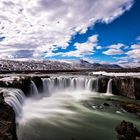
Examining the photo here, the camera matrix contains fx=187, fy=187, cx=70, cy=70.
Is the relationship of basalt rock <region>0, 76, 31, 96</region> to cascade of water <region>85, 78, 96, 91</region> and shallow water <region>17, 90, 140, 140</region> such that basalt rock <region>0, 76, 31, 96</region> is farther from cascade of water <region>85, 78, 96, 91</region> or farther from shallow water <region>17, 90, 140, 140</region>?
cascade of water <region>85, 78, 96, 91</region>

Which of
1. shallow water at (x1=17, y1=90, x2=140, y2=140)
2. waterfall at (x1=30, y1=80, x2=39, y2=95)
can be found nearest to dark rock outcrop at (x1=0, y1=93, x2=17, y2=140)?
shallow water at (x1=17, y1=90, x2=140, y2=140)

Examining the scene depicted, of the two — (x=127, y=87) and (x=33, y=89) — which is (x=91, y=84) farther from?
(x=33, y=89)

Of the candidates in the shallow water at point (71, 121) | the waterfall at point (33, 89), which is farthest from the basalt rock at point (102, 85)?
the waterfall at point (33, 89)

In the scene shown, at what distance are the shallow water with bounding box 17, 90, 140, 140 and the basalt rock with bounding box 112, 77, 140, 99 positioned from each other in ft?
27.0

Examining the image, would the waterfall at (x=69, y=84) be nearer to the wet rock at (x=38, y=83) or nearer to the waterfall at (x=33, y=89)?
the wet rock at (x=38, y=83)

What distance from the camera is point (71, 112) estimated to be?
26.1 metres

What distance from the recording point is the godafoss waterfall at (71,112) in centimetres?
1864

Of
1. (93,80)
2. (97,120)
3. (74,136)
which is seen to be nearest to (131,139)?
(74,136)

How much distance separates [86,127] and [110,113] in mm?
6338

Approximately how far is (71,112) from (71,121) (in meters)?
3.82

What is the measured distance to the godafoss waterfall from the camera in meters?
18.6

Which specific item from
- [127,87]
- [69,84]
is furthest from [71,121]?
A: [69,84]

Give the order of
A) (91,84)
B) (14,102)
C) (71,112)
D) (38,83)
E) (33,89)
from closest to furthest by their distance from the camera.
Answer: (14,102)
(71,112)
(33,89)
(38,83)
(91,84)

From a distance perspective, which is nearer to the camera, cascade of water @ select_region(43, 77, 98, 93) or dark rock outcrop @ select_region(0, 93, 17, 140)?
dark rock outcrop @ select_region(0, 93, 17, 140)
